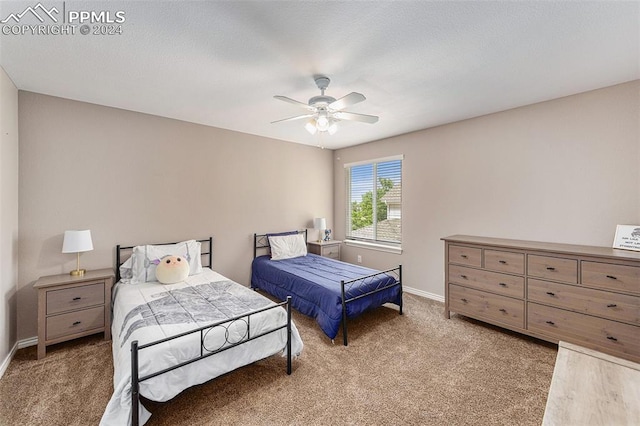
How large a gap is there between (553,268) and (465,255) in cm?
82

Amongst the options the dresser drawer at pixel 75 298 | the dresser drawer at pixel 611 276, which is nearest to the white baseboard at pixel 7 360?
the dresser drawer at pixel 75 298

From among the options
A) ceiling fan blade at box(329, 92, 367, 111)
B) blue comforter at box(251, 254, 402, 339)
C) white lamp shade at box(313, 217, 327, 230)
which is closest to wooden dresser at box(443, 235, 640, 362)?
blue comforter at box(251, 254, 402, 339)

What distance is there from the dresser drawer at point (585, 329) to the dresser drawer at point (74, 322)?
4.47 metres

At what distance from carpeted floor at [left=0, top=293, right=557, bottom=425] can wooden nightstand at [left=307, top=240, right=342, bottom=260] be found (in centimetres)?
214

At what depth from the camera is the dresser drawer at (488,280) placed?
293 cm

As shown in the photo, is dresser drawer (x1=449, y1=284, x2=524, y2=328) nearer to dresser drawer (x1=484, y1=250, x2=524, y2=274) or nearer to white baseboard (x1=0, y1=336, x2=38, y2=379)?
dresser drawer (x1=484, y1=250, x2=524, y2=274)

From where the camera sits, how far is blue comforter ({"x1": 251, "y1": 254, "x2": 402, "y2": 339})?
297 centimetres

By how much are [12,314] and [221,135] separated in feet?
10.0

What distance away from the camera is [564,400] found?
1.01m

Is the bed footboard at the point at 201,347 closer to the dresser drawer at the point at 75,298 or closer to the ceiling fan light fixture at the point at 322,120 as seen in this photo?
the dresser drawer at the point at 75,298

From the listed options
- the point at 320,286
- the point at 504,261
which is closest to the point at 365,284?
the point at 320,286

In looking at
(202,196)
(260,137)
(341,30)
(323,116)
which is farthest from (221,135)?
(341,30)

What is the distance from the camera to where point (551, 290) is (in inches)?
106

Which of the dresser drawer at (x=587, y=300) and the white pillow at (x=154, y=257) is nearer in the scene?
the dresser drawer at (x=587, y=300)
